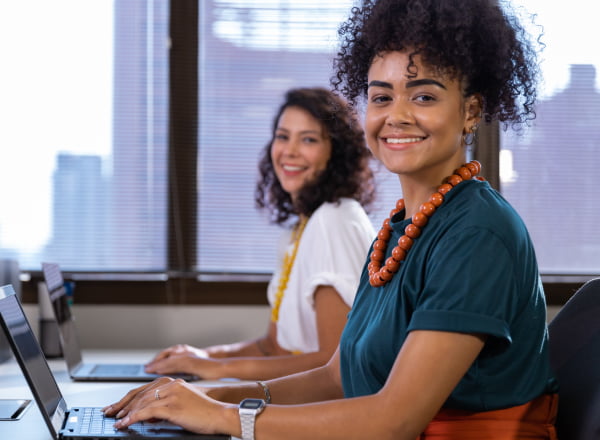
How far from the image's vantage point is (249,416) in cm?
111

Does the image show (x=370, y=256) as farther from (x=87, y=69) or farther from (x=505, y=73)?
(x=87, y=69)

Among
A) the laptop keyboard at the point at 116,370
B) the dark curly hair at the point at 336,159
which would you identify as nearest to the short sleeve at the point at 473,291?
the dark curly hair at the point at 336,159

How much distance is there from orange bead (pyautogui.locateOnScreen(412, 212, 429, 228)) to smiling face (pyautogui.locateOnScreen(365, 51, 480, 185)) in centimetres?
8

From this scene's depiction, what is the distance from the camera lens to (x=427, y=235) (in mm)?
1180

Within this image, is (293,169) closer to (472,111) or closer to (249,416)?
(472,111)

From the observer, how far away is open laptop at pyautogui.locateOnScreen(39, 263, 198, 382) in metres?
1.96

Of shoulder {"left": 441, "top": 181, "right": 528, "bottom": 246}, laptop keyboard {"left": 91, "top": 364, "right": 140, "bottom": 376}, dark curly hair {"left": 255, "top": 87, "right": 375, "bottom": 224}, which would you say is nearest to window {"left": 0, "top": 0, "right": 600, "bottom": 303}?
dark curly hair {"left": 255, "top": 87, "right": 375, "bottom": 224}

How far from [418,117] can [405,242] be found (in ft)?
0.65

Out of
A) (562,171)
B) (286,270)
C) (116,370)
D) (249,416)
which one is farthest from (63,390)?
(562,171)

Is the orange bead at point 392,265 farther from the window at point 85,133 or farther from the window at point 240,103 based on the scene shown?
the window at point 85,133

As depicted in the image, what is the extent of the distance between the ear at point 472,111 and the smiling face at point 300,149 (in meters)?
0.94

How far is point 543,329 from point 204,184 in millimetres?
1670

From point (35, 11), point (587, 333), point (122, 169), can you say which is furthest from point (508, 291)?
point (35, 11)

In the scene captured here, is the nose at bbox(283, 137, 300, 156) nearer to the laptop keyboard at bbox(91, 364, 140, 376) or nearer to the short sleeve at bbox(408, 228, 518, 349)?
the laptop keyboard at bbox(91, 364, 140, 376)
